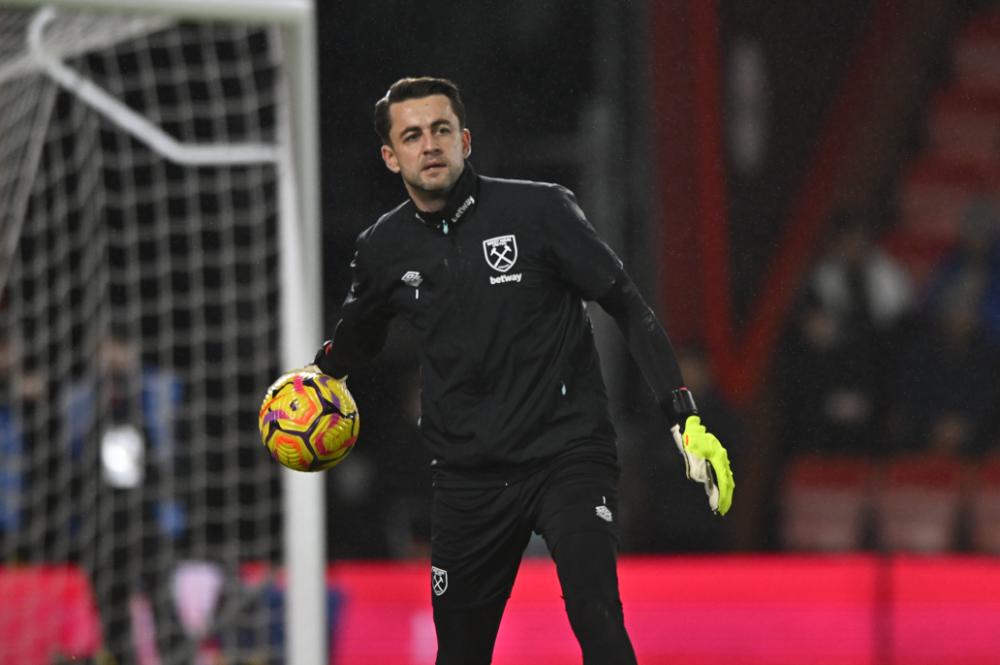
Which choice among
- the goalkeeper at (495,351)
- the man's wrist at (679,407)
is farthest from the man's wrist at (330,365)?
the man's wrist at (679,407)

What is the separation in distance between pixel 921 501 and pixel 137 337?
461cm

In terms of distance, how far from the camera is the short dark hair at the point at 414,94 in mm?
4180

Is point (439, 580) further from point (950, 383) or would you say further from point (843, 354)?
point (950, 383)

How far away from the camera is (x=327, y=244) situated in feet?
30.0

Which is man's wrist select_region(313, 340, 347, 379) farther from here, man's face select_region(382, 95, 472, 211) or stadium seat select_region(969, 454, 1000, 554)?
stadium seat select_region(969, 454, 1000, 554)

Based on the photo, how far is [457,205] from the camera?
13.7 ft

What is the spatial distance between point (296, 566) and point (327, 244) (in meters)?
3.42

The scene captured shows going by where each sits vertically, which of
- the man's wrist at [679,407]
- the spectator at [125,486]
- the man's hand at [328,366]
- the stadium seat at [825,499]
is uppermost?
the man's hand at [328,366]

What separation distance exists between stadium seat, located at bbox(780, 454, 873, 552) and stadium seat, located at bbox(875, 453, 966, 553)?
0.13 meters

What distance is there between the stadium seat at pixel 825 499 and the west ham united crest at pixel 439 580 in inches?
211

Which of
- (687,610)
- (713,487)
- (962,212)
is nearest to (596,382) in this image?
(713,487)

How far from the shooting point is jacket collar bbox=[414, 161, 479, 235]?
417 cm

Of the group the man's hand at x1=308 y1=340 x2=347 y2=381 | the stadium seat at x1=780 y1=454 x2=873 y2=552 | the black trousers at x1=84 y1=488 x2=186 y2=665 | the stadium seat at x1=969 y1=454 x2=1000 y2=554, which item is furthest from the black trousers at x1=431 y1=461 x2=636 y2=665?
the stadium seat at x1=969 y1=454 x2=1000 y2=554

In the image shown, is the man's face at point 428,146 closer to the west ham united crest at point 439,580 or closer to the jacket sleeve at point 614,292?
the jacket sleeve at point 614,292
